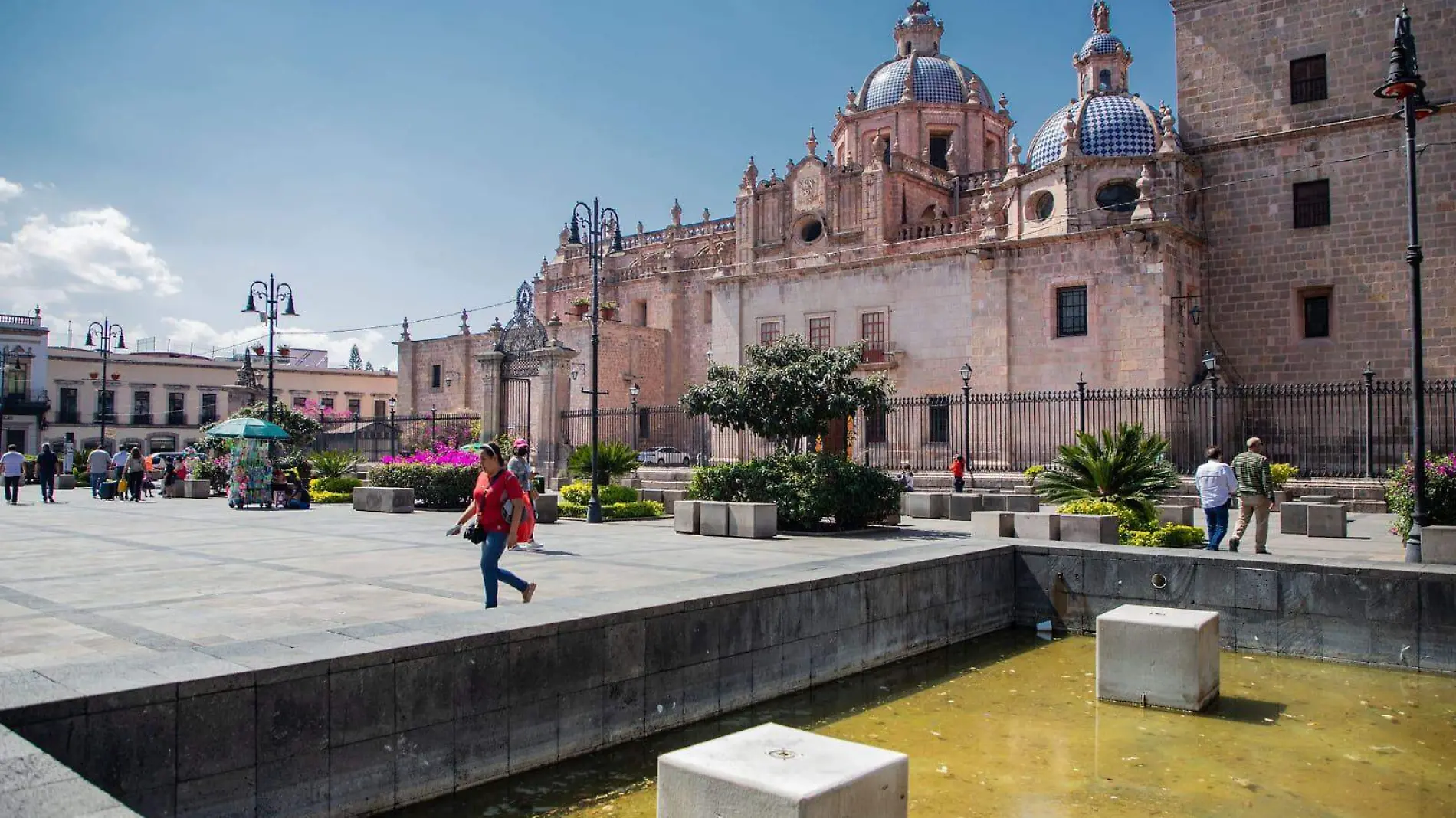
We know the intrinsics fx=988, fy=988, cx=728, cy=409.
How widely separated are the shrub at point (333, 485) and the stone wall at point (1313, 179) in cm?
2269

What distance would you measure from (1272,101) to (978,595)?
22091mm

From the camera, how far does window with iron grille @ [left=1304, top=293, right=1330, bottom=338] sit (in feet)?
83.5

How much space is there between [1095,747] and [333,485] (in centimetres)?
2081

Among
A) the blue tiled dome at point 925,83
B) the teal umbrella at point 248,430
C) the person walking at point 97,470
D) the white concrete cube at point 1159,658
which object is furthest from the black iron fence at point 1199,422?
the blue tiled dome at point 925,83

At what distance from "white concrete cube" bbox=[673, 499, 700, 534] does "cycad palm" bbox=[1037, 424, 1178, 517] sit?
5176 millimetres

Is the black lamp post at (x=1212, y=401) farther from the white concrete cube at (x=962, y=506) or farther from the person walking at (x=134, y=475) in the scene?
the person walking at (x=134, y=475)

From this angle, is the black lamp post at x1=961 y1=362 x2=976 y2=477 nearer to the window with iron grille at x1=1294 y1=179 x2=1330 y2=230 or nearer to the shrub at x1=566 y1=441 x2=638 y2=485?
the shrub at x1=566 y1=441 x2=638 y2=485

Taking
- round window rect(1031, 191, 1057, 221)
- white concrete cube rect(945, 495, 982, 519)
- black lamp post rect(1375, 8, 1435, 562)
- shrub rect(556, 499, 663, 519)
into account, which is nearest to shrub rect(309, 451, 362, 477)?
shrub rect(556, 499, 663, 519)

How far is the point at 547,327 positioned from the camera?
2755 centimetres

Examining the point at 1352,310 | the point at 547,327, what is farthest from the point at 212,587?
the point at 1352,310

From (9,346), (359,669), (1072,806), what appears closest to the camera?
(359,669)

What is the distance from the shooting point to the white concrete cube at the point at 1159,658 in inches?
284

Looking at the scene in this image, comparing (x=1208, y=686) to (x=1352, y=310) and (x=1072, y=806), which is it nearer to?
(x=1072, y=806)

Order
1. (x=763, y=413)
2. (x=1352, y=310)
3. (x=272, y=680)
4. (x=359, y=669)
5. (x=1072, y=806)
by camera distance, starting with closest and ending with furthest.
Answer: (x=272, y=680) → (x=359, y=669) → (x=1072, y=806) → (x=763, y=413) → (x=1352, y=310)
